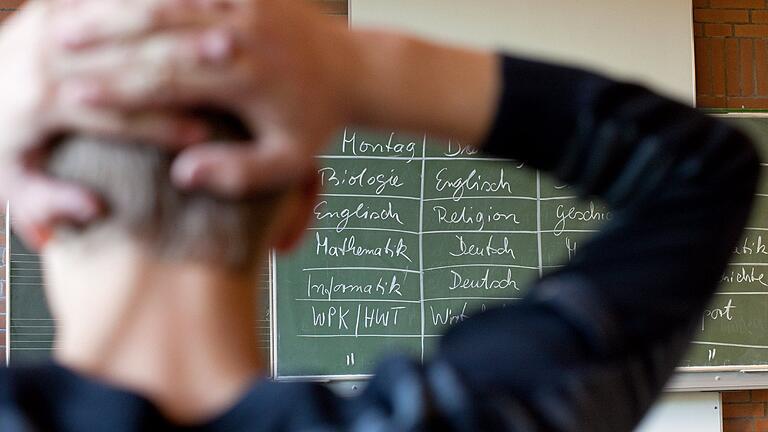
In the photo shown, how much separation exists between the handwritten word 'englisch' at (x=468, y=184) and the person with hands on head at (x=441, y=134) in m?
3.15

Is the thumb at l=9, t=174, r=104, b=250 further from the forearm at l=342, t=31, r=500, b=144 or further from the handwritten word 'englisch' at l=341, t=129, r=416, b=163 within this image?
the handwritten word 'englisch' at l=341, t=129, r=416, b=163

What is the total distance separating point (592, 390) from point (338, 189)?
3238mm

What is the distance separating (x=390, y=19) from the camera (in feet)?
12.4

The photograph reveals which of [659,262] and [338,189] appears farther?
[338,189]

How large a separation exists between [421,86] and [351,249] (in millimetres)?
3153

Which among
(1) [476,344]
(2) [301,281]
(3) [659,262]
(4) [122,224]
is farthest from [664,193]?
(2) [301,281]

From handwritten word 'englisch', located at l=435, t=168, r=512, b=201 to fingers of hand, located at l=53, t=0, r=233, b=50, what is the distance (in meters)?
3.29

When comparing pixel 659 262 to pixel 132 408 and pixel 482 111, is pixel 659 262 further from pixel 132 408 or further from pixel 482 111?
pixel 132 408

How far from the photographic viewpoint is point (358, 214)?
3750mm

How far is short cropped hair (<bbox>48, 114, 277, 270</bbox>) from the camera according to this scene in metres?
0.54

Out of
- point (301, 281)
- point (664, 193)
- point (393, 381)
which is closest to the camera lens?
point (393, 381)

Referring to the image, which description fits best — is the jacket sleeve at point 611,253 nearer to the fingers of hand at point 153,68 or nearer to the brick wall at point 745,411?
the fingers of hand at point 153,68

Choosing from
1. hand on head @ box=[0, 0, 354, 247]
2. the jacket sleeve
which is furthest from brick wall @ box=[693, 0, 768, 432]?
hand on head @ box=[0, 0, 354, 247]

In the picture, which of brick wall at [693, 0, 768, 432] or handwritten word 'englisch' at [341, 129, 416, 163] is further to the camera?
brick wall at [693, 0, 768, 432]
